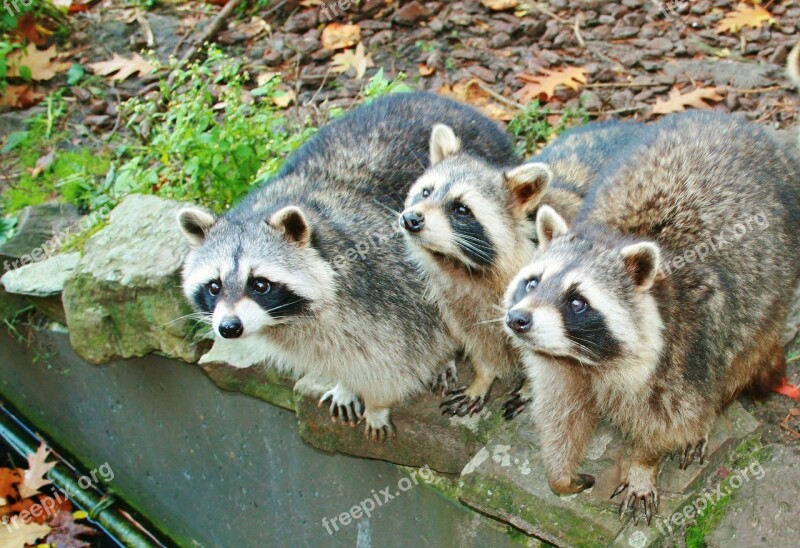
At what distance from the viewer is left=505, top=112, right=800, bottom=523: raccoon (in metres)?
3.27

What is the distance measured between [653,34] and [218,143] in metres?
3.37

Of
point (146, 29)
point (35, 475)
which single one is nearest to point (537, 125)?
point (146, 29)

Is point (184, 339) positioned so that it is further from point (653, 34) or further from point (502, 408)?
point (653, 34)

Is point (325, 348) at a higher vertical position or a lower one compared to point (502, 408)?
higher

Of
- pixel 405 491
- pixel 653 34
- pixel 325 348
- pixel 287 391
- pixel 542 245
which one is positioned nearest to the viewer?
pixel 542 245

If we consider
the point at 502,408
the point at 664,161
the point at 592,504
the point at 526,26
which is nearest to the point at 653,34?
the point at 526,26

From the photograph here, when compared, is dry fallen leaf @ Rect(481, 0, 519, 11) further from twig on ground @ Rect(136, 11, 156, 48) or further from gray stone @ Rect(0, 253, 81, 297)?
gray stone @ Rect(0, 253, 81, 297)

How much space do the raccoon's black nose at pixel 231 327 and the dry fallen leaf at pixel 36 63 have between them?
4.74 meters

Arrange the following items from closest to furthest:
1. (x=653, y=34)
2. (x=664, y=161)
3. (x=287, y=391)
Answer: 1. (x=664, y=161)
2. (x=287, y=391)
3. (x=653, y=34)

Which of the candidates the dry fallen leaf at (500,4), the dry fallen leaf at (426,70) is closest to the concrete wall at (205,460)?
the dry fallen leaf at (426,70)

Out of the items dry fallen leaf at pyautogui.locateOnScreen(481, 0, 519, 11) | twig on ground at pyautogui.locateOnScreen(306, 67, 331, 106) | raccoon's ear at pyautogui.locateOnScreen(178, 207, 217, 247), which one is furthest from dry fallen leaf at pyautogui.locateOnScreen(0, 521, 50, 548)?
dry fallen leaf at pyautogui.locateOnScreen(481, 0, 519, 11)

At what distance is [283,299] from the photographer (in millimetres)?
3906

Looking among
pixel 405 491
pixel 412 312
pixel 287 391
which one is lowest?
pixel 405 491

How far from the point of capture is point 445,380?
14.6 ft
